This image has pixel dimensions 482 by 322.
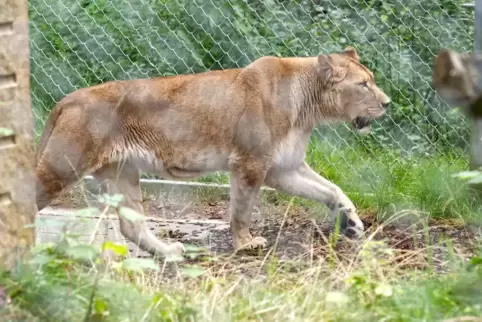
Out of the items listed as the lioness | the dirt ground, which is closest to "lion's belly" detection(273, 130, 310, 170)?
the lioness

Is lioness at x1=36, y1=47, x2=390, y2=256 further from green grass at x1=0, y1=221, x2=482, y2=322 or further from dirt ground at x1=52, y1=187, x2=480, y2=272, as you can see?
green grass at x1=0, y1=221, x2=482, y2=322

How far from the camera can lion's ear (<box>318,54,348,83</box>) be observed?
5.73 m

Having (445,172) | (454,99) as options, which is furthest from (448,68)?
(445,172)

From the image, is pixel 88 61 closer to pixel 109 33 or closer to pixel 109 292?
pixel 109 33

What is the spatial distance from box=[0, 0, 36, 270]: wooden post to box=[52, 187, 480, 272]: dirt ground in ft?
3.96

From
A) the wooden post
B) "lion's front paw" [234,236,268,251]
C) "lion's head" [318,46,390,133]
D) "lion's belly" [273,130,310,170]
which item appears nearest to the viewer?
the wooden post

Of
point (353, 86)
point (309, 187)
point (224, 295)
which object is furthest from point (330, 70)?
point (224, 295)

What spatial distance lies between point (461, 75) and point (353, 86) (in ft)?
10.2

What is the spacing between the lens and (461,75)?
2.69 metres

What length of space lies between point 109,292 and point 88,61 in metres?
3.82

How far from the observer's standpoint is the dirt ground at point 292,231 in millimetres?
5004

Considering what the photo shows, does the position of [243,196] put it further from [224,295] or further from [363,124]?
[224,295]

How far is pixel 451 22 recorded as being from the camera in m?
6.10

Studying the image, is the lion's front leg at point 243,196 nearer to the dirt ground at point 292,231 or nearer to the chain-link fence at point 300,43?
the dirt ground at point 292,231
